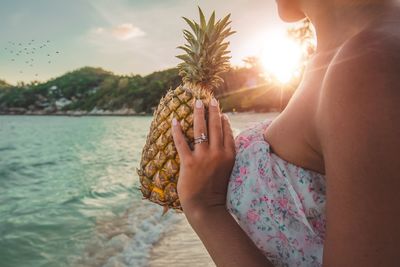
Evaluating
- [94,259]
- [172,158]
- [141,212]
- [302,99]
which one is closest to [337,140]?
[302,99]

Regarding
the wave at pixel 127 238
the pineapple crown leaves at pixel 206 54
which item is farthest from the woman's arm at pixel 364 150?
the wave at pixel 127 238

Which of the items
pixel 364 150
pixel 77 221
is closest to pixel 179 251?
pixel 77 221

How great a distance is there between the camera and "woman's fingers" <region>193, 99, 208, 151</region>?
1.67m

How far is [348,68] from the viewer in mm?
1062

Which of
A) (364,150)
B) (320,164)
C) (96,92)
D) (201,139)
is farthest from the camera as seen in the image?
(96,92)

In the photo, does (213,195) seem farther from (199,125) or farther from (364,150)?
(364,150)

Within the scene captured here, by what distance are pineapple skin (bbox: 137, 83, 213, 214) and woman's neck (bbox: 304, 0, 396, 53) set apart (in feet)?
2.24

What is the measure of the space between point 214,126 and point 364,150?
2.75ft

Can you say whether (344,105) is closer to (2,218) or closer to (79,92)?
(2,218)

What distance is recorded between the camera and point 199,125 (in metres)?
1.75

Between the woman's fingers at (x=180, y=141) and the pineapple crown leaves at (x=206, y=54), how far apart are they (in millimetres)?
477

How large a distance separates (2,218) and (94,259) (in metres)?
4.15

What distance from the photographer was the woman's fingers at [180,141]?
5.53ft

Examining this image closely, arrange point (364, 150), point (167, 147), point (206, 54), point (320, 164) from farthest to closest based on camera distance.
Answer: point (206, 54), point (167, 147), point (320, 164), point (364, 150)
